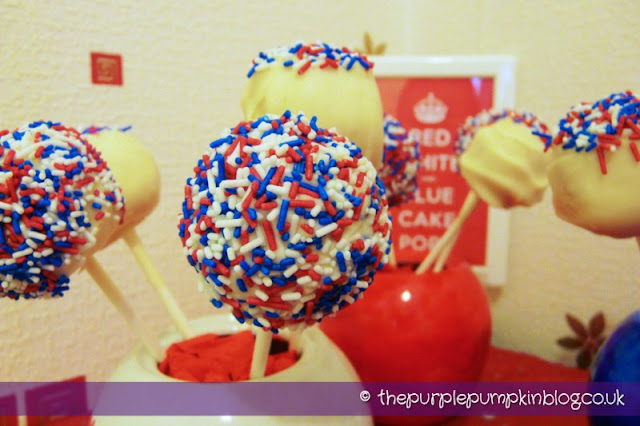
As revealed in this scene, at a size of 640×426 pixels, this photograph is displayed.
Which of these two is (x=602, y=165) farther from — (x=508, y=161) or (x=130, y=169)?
(x=130, y=169)

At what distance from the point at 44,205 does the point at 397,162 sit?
1.17ft

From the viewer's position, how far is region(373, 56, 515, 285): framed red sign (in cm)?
76

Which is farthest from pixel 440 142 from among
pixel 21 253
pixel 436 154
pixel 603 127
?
pixel 21 253

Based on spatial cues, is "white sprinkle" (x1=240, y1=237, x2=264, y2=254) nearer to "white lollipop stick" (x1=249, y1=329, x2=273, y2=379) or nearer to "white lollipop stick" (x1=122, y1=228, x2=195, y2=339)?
"white lollipop stick" (x1=249, y1=329, x2=273, y2=379)

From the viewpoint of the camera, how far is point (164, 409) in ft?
1.20

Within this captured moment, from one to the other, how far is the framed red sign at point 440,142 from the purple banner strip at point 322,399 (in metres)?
0.20

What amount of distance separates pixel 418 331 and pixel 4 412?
49 centimetres

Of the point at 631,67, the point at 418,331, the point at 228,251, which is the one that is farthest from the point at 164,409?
the point at 631,67

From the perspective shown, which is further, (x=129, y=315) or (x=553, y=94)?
(x=553, y=94)

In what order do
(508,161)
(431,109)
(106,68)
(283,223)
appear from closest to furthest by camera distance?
(283,223), (508,161), (106,68), (431,109)

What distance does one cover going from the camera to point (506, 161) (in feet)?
1.67

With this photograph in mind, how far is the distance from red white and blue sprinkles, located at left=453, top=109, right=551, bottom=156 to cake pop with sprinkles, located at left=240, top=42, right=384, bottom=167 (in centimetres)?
20

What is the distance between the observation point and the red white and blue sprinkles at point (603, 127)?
38 centimetres

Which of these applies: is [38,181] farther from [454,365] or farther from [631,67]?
[631,67]
